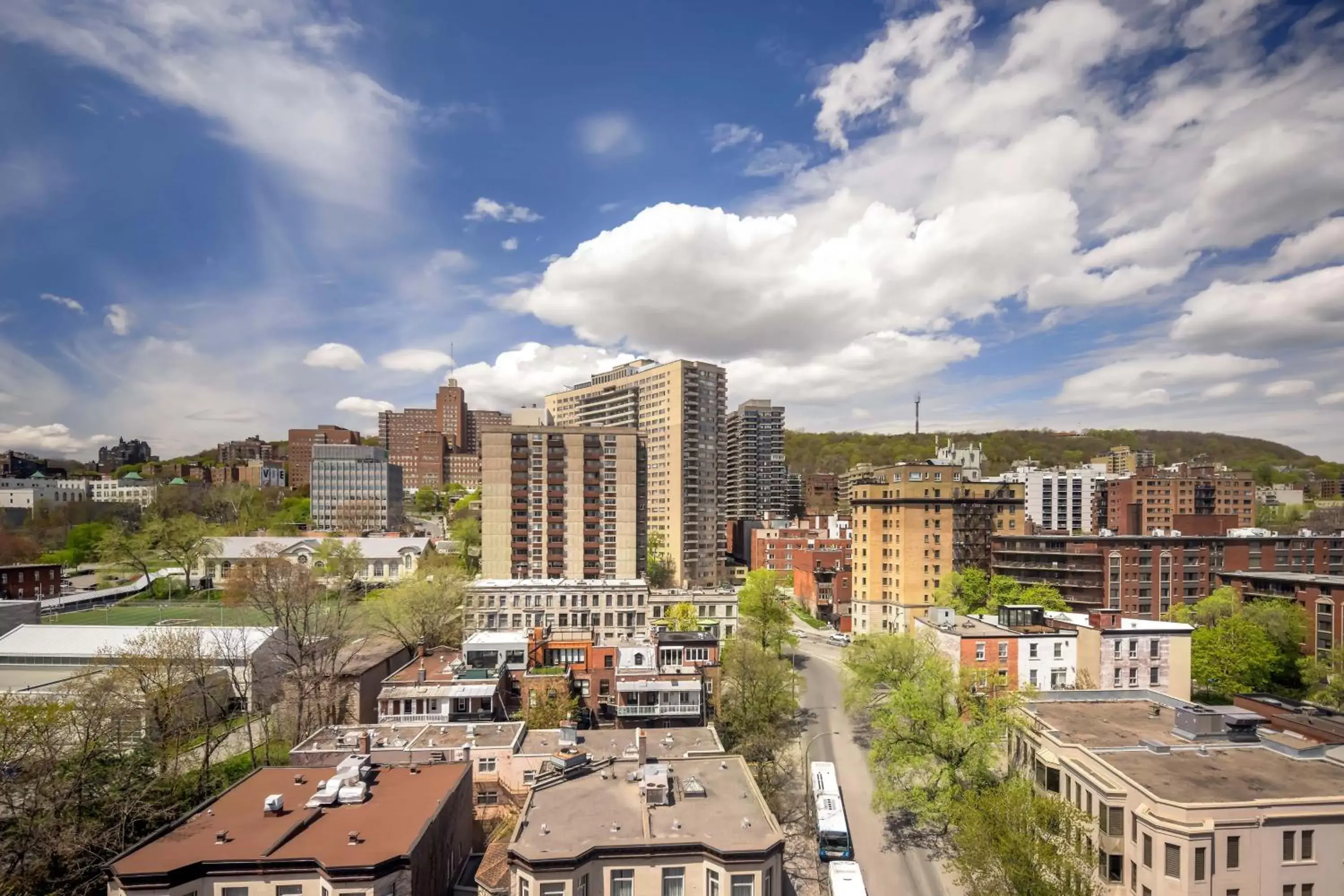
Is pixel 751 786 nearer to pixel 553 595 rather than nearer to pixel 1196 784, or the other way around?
pixel 1196 784

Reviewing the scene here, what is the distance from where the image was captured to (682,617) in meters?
68.5

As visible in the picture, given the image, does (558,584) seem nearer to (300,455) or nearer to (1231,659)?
(1231,659)

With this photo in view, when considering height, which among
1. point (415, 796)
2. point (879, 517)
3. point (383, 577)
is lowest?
point (383, 577)

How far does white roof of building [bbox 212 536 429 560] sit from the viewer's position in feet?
320

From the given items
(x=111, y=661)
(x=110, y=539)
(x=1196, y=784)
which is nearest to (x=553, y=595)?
(x=111, y=661)

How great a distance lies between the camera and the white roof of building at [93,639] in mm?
48656

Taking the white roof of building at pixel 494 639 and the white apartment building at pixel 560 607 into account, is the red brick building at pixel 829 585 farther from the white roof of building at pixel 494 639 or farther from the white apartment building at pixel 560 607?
the white roof of building at pixel 494 639

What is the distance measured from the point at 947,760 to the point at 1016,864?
1027 cm

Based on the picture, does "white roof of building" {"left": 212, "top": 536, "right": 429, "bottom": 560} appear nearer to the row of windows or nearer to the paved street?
the paved street

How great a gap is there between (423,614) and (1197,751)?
55219 millimetres

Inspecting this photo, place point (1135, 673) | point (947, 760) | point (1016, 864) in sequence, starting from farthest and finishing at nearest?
1. point (1135, 673)
2. point (947, 760)
3. point (1016, 864)

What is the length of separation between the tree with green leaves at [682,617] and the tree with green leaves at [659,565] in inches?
894

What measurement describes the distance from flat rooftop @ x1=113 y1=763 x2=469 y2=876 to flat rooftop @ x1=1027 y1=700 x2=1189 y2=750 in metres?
29.0

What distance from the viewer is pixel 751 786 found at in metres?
25.0
